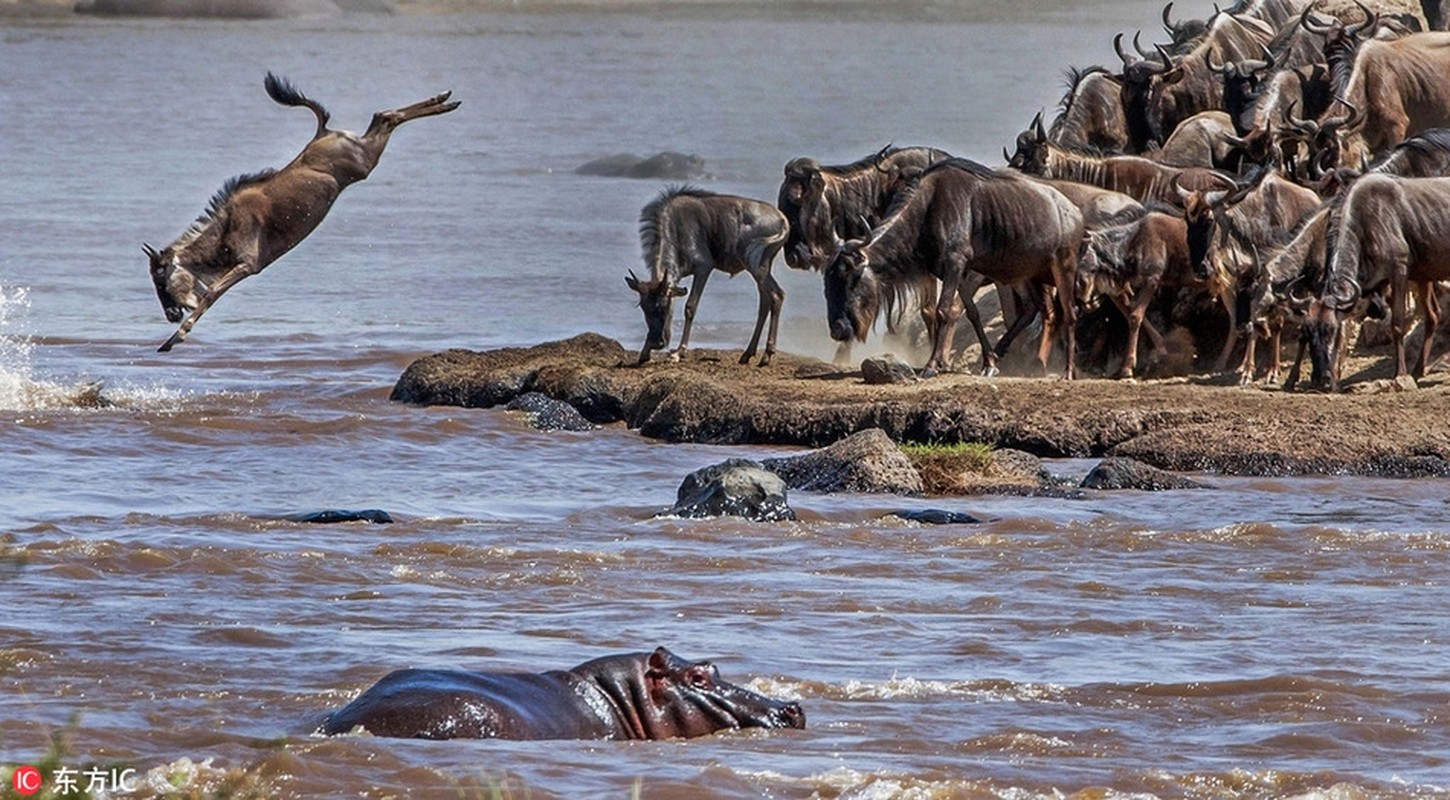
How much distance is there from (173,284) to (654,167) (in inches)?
987

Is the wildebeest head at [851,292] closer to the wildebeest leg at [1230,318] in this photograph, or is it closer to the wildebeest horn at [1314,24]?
the wildebeest leg at [1230,318]

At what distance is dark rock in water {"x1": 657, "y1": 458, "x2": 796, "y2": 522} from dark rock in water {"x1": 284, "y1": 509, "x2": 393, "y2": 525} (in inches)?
54.0

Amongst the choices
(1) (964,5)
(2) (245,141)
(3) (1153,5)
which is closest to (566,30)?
(1) (964,5)

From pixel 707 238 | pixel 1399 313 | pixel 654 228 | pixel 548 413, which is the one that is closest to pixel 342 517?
pixel 548 413

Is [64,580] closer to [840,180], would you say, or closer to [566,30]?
[840,180]

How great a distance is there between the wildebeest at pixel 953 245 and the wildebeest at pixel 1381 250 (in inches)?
72.8

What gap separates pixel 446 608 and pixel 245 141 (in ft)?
118

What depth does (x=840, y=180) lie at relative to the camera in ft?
60.7

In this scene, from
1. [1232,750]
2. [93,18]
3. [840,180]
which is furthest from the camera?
[93,18]

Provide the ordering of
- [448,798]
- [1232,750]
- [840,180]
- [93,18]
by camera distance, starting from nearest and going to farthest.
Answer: [448,798], [1232,750], [840,180], [93,18]

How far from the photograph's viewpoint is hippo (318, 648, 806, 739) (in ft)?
24.3

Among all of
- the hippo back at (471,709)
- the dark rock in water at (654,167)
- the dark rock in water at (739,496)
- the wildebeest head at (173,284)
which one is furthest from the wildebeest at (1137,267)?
the dark rock in water at (654,167)

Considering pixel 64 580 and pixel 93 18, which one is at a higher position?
pixel 93 18

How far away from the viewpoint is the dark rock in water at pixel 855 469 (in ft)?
44.1
